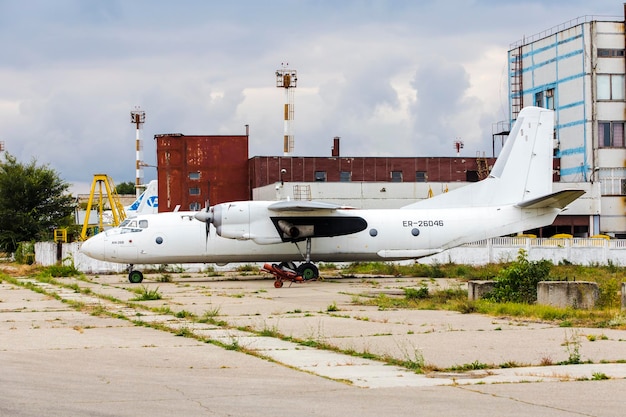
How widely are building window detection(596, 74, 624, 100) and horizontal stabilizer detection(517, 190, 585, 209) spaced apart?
34.0 meters

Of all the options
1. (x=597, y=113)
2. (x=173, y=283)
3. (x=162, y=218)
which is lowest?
(x=173, y=283)

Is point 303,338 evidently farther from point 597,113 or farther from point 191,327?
point 597,113

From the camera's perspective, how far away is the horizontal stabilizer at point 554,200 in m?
34.1

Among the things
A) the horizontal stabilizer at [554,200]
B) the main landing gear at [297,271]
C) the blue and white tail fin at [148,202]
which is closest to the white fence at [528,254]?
the horizontal stabilizer at [554,200]

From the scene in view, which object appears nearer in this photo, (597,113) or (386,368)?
(386,368)

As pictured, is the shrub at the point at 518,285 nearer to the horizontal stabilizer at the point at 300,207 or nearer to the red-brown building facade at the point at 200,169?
the horizontal stabilizer at the point at 300,207

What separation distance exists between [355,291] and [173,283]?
9.23 m

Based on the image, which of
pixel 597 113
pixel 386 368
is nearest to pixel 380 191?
pixel 597 113

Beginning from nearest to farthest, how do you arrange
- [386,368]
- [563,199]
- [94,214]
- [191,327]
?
[386,368] < [191,327] < [563,199] < [94,214]

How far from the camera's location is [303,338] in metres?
16.3

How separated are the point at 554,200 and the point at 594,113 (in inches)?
1353

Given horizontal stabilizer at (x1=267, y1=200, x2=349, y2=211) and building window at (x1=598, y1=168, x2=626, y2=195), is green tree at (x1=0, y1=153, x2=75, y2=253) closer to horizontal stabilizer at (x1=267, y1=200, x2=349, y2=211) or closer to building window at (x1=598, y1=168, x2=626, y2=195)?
horizontal stabilizer at (x1=267, y1=200, x2=349, y2=211)

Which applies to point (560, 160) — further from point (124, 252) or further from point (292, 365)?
point (292, 365)

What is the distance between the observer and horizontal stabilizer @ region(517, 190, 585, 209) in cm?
3406
